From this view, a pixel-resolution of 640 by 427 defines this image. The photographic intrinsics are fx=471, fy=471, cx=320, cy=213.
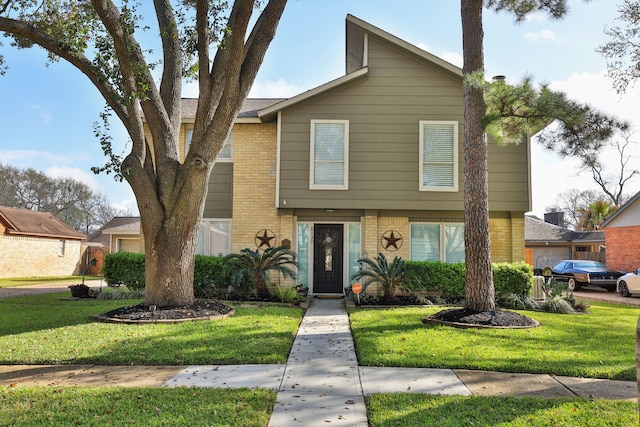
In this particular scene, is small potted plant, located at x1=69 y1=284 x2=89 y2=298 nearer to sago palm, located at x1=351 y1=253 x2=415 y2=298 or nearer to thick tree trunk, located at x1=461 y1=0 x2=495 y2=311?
sago palm, located at x1=351 y1=253 x2=415 y2=298

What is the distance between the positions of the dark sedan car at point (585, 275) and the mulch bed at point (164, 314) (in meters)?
16.3

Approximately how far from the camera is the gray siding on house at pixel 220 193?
14.2 metres

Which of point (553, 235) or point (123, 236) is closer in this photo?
point (123, 236)

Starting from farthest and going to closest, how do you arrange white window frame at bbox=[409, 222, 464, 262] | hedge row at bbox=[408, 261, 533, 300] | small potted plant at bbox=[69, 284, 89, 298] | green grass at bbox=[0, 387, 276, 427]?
white window frame at bbox=[409, 222, 464, 262], small potted plant at bbox=[69, 284, 89, 298], hedge row at bbox=[408, 261, 533, 300], green grass at bbox=[0, 387, 276, 427]

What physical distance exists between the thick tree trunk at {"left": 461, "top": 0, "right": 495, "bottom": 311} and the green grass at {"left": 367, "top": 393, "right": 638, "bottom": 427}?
4.31 m

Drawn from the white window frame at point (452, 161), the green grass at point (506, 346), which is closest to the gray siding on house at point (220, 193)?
the white window frame at point (452, 161)

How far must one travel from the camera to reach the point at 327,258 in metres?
14.1

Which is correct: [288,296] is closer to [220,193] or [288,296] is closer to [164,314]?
[164,314]

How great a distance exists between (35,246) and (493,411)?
27.3 meters

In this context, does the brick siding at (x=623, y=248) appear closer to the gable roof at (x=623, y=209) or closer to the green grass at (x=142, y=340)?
the gable roof at (x=623, y=209)

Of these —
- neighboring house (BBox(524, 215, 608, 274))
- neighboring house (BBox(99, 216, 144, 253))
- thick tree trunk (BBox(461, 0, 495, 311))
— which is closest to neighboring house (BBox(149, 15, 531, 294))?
thick tree trunk (BBox(461, 0, 495, 311))

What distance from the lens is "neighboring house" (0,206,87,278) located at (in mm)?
23750

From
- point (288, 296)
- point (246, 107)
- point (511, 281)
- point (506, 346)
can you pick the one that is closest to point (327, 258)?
point (288, 296)

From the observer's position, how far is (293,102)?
1332cm
